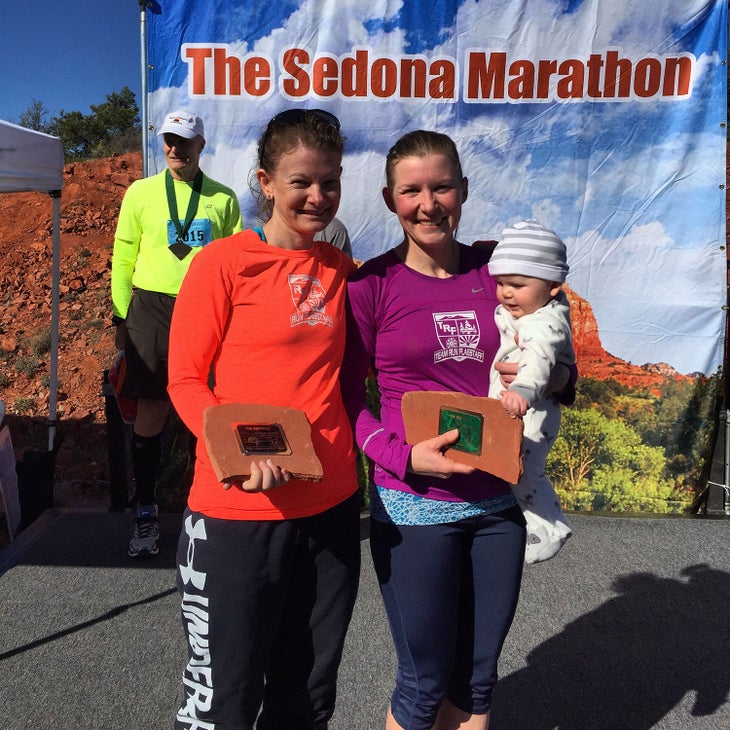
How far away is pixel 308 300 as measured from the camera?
1.66 metres

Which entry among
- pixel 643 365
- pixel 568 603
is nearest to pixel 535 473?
pixel 568 603

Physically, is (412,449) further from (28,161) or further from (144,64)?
(144,64)

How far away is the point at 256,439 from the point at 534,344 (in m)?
0.66

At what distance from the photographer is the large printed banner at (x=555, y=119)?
4324 millimetres

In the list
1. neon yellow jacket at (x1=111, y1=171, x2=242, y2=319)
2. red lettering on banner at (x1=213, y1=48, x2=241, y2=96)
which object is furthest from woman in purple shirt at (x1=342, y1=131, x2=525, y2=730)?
red lettering on banner at (x1=213, y1=48, x2=241, y2=96)

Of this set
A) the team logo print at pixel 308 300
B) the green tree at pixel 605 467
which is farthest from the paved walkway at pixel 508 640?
the team logo print at pixel 308 300

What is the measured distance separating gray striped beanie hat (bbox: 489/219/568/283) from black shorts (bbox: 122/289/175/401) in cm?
→ 253

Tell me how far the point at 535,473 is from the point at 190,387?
2.80 ft

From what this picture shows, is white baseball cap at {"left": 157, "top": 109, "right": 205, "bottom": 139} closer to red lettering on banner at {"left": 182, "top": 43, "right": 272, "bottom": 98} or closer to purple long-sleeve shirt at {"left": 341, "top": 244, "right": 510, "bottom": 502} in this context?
red lettering on banner at {"left": 182, "top": 43, "right": 272, "bottom": 98}

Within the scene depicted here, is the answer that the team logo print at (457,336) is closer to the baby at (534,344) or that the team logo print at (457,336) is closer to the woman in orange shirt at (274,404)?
the baby at (534,344)

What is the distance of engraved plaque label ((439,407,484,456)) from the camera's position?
156 cm

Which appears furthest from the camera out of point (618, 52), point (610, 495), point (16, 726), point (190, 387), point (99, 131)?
point (99, 131)

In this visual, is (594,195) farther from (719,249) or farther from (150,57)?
(150,57)

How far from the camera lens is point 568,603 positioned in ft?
11.6
